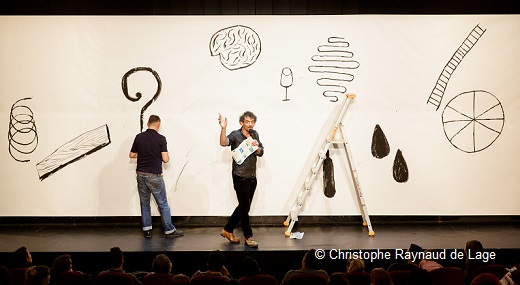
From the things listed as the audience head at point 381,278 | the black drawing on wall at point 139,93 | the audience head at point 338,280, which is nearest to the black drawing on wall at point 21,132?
the black drawing on wall at point 139,93

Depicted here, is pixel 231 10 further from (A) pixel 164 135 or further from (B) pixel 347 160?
(B) pixel 347 160

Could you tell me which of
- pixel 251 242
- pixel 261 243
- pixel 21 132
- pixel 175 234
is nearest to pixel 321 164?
pixel 261 243

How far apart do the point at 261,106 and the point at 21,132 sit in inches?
119

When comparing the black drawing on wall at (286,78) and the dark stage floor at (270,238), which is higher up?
the black drawing on wall at (286,78)

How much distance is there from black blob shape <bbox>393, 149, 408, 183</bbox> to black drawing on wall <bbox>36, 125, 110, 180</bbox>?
362cm

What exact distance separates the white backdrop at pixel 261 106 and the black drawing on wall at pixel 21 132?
52mm

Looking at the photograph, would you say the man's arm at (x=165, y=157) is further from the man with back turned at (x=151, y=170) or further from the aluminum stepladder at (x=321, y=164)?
the aluminum stepladder at (x=321, y=164)

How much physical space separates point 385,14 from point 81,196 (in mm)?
4427

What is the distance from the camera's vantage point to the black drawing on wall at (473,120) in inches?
296

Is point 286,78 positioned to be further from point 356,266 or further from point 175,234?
point 356,266

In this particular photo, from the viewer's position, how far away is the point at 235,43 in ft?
24.2

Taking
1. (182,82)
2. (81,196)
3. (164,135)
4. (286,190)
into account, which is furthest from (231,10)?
(81,196)

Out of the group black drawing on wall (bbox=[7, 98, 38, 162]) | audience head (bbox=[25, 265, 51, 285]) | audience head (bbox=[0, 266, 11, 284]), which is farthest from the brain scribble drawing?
audience head (bbox=[0, 266, 11, 284])

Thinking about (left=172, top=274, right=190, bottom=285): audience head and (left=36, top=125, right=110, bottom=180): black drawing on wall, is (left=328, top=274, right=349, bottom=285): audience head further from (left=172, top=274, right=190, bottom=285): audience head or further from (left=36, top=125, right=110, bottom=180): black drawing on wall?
(left=36, top=125, right=110, bottom=180): black drawing on wall
